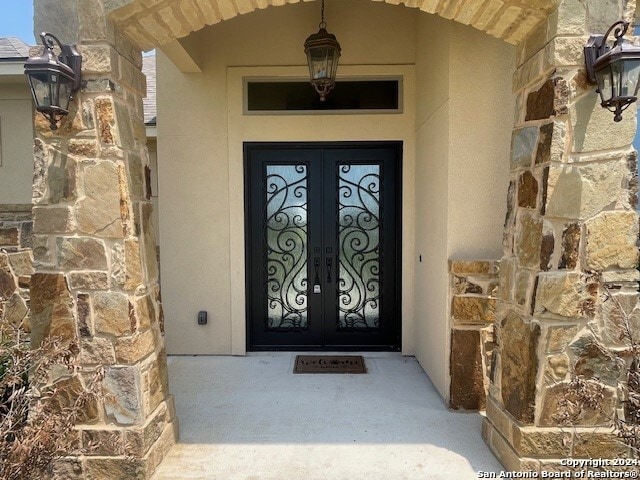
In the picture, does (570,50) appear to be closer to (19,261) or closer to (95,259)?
(95,259)

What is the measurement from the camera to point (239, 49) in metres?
4.15

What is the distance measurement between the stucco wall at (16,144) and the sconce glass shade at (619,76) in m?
4.73

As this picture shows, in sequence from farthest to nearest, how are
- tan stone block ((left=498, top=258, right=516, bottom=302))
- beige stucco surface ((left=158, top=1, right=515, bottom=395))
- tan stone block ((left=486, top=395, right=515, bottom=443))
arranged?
beige stucco surface ((left=158, top=1, right=515, bottom=395)), tan stone block ((left=498, top=258, right=516, bottom=302)), tan stone block ((left=486, top=395, right=515, bottom=443))

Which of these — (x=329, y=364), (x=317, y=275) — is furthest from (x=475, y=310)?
(x=317, y=275)

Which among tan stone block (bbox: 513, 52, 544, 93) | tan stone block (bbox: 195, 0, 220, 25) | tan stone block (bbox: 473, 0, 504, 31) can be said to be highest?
tan stone block (bbox: 195, 0, 220, 25)

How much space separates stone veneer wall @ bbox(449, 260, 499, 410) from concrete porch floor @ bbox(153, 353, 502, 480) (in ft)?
0.53

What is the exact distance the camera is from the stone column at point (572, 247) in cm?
212

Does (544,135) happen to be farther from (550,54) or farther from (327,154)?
(327,154)

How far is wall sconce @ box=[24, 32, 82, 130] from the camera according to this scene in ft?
6.54

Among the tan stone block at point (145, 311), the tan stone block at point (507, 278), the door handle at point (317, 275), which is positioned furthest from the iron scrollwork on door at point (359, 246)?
the tan stone block at point (145, 311)

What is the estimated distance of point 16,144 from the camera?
3.95 metres

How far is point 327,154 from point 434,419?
106 inches

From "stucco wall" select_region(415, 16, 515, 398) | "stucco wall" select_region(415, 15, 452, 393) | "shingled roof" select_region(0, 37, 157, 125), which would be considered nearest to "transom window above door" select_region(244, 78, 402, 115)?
"stucco wall" select_region(415, 15, 452, 393)

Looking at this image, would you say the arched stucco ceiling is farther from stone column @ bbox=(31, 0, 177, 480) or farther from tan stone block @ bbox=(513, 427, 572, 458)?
tan stone block @ bbox=(513, 427, 572, 458)
